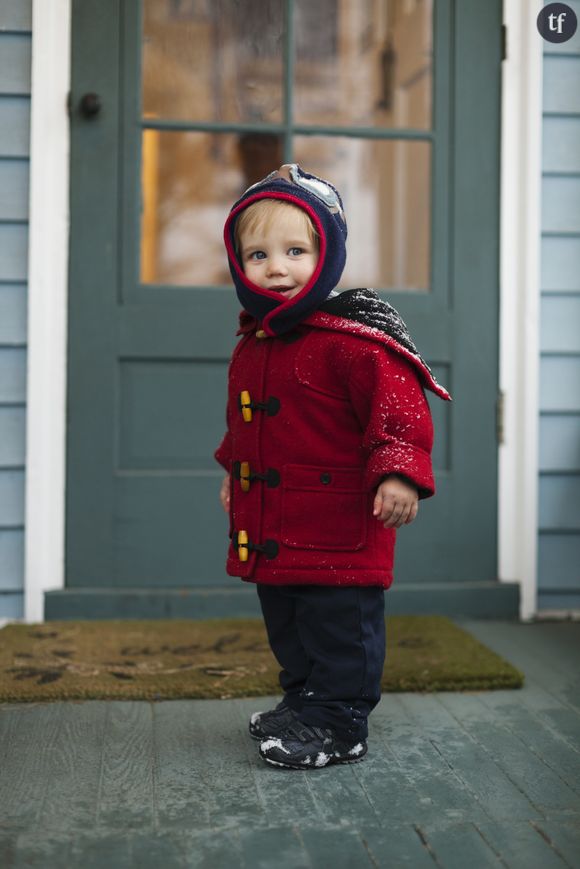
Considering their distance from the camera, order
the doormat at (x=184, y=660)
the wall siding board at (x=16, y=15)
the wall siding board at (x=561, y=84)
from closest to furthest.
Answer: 1. the doormat at (x=184, y=660)
2. the wall siding board at (x=16, y=15)
3. the wall siding board at (x=561, y=84)

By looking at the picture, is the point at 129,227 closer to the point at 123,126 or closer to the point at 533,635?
the point at 123,126

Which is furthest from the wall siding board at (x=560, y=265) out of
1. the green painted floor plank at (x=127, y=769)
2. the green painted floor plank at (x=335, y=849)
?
the green painted floor plank at (x=335, y=849)

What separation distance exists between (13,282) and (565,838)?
2.00 metres

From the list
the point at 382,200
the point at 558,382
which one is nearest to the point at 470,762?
the point at 558,382

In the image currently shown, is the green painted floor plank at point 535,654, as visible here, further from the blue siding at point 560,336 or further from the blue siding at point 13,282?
the blue siding at point 13,282

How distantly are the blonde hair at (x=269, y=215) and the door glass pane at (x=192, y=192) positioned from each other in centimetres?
119

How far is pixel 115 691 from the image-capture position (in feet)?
7.57

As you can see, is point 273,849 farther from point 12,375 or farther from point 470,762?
point 12,375

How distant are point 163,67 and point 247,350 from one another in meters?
1.37

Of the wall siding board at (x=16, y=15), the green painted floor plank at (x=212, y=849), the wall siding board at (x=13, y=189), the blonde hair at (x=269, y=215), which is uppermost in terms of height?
the wall siding board at (x=16, y=15)

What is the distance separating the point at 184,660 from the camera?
257 centimetres

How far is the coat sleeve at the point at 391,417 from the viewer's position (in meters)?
1.79

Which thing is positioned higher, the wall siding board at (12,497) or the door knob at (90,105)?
the door knob at (90,105)

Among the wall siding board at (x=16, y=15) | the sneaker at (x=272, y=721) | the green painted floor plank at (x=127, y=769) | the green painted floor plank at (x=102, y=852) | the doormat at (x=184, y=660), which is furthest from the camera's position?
the wall siding board at (x=16, y=15)
